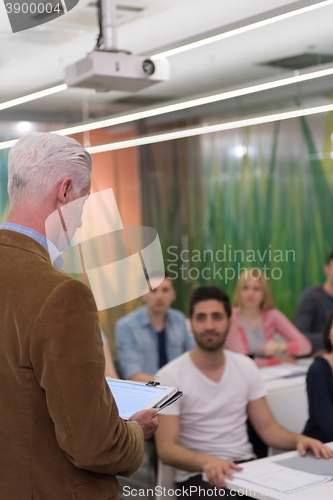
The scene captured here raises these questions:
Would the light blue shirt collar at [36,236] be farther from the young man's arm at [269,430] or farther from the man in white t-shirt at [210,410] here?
the young man's arm at [269,430]

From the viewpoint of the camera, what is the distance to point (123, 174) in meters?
3.52

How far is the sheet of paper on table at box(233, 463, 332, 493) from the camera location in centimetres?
190

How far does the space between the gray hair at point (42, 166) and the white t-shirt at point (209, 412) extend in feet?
4.98

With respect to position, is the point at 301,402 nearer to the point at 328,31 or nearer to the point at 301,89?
the point at 301,89

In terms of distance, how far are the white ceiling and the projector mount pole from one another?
0.13m

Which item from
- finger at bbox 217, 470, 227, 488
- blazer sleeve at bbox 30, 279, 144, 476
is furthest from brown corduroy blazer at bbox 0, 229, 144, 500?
finger at bbox 217, 470, 227, 488

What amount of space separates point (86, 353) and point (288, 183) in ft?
9.25

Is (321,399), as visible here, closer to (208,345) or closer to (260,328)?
(208,345)

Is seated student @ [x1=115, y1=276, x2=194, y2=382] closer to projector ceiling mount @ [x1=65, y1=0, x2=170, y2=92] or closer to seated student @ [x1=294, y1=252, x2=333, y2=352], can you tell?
seated student @ [x1=294, y1=252, x2=333, y2=352]

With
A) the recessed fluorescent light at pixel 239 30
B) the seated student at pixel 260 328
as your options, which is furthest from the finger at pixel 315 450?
the recessed fluorescent light at pixel 239 30

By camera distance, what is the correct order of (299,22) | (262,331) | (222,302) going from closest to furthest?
(222,302)
(299,22)
(262,331)

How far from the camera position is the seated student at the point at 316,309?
12.6ft

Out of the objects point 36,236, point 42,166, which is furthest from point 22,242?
point 42,166

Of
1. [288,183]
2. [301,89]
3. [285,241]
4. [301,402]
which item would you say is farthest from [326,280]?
[301,89]
